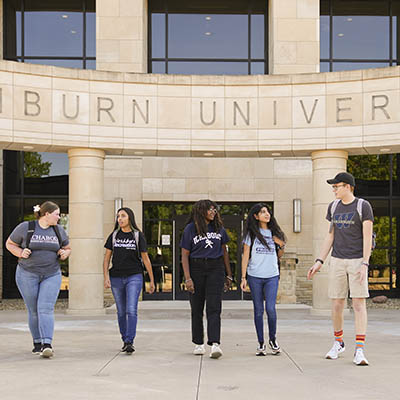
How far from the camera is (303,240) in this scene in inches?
717

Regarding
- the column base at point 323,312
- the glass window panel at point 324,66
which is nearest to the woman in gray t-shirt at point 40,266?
the column base at point 323,312

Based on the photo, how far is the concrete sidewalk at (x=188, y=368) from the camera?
5.64m

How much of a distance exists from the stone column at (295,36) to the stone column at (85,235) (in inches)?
243

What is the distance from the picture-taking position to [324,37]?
20062 mm

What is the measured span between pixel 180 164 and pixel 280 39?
4.17 metres

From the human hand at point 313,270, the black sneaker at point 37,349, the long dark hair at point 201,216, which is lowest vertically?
the black sneaker at point 37,349

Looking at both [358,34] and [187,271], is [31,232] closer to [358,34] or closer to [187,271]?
[187,271]

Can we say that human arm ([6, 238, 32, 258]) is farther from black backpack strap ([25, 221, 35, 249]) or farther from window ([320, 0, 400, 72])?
window ([320, 0, 400, 72])

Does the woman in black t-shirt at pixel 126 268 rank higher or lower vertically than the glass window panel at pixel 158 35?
lower

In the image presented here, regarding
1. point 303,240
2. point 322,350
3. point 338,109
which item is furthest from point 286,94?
point 322,350

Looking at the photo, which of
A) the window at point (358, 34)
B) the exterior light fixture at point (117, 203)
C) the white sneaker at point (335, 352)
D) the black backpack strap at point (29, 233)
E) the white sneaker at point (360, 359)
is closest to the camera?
the white sneaker at point (360, 359)

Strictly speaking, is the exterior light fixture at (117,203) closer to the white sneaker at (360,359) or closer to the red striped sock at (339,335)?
the red striped sock at (339,335)

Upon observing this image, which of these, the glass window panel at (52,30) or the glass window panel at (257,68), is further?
the glass window panel at (52,30)

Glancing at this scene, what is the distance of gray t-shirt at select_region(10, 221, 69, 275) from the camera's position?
7703mm
